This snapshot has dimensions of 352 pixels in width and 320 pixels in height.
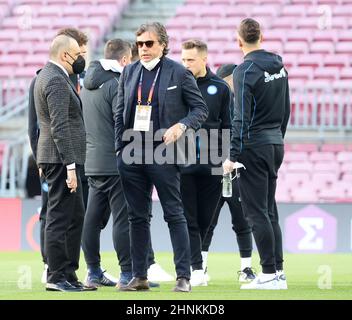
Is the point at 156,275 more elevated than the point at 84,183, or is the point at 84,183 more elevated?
the point at 84,183

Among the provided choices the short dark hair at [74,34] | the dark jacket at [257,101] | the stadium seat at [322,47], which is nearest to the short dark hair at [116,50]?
the short dark hair at [74,34]

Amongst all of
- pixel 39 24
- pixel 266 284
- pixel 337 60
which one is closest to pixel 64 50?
pixel 266 284

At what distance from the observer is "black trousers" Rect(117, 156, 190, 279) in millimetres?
8922

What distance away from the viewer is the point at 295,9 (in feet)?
71.8

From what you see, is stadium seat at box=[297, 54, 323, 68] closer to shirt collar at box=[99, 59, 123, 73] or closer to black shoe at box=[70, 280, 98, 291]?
shirt collar at box=[99, 59, 123, 73]

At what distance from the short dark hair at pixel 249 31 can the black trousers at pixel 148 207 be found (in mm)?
1268

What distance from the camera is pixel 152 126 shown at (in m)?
8.90

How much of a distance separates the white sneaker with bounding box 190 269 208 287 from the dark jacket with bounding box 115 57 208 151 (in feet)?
5.42

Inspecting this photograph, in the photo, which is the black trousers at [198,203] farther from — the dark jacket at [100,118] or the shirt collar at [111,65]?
the shirt collar at [111,65]

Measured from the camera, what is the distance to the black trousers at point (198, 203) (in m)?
10.1

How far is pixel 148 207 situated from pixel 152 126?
67 centimetres

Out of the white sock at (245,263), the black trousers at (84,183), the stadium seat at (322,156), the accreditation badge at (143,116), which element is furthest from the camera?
the stadium seat at (322,156)

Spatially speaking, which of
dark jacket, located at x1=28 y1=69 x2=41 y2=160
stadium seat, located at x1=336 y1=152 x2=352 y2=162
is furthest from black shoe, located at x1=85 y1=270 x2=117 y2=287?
stadium seat, located at x1=336 y1=152 x2=352 y2=162

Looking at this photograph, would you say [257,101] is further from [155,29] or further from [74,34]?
[74,34]
